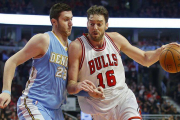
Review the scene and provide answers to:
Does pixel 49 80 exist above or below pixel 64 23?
below

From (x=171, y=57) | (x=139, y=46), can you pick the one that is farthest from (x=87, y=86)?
(x=139, y=46)

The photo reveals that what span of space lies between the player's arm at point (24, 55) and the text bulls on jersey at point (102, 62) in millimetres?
667

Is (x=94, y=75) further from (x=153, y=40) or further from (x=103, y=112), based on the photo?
(x=153, y=40)

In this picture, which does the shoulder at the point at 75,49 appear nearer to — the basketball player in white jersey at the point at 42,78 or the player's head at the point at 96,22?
the basketball player in white jersey at the point at 42,78

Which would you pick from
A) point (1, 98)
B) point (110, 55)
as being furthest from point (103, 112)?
point (1, 98)

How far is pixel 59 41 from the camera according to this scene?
3.48 meters

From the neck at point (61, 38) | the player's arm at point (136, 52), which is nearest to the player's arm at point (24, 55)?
the neck at point (61, 38)

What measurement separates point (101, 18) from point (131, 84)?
12.2 meters

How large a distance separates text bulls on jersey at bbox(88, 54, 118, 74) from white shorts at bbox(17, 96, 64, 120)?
783 millimetres

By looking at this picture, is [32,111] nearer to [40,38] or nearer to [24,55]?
[24,55]

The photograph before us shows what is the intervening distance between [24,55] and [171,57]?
191 centimetres

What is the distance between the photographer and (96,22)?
3.48 metres

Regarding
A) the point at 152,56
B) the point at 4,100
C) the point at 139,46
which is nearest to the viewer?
the point at 4,100

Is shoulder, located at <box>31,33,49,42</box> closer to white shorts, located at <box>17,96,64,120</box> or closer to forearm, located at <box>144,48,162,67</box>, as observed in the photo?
white shorts, located at <box>17,96,64,120</box>
